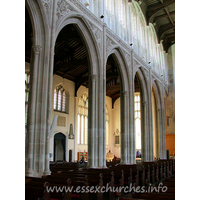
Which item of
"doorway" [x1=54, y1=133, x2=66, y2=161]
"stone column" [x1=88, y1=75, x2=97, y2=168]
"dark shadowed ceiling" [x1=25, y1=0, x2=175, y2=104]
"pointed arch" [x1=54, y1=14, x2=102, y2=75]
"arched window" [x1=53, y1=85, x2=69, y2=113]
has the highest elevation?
"dark shadowed ceiling" [x1=25, y1=0, x2=175, y2=104]

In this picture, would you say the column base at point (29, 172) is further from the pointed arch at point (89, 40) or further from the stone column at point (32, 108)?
the pointed arch at point (89, 40)

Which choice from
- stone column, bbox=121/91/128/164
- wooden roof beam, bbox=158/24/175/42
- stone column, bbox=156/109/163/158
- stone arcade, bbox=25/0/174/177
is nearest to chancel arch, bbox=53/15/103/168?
stone arcade, bbox=25/0/174/177

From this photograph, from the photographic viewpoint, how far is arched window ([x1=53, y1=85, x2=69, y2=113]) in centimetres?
2219

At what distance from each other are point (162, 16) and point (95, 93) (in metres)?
16.1

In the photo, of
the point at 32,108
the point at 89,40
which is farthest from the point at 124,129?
the point at 32,108

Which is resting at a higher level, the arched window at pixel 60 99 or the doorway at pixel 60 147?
the arched window at pixel 60 99

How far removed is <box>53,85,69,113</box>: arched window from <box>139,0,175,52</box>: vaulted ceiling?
37.1ft

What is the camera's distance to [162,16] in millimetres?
24078

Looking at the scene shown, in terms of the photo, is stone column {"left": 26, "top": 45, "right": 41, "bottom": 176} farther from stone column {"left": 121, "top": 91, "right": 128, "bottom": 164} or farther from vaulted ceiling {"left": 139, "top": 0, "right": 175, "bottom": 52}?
vaulted ceiling {"left": 139, "top": 0, "right": 175, "bottom": 52}

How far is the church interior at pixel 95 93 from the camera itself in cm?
798

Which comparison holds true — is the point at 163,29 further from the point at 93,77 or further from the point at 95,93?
the point at 95,93

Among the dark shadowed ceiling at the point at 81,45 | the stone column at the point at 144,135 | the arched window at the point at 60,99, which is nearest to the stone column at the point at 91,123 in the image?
the dark shadowed ceiling at the point at 81,45

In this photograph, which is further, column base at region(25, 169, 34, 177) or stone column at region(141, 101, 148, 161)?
stone column at region(141, 101, 148, 161)

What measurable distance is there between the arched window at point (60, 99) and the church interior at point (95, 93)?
0.34ft
